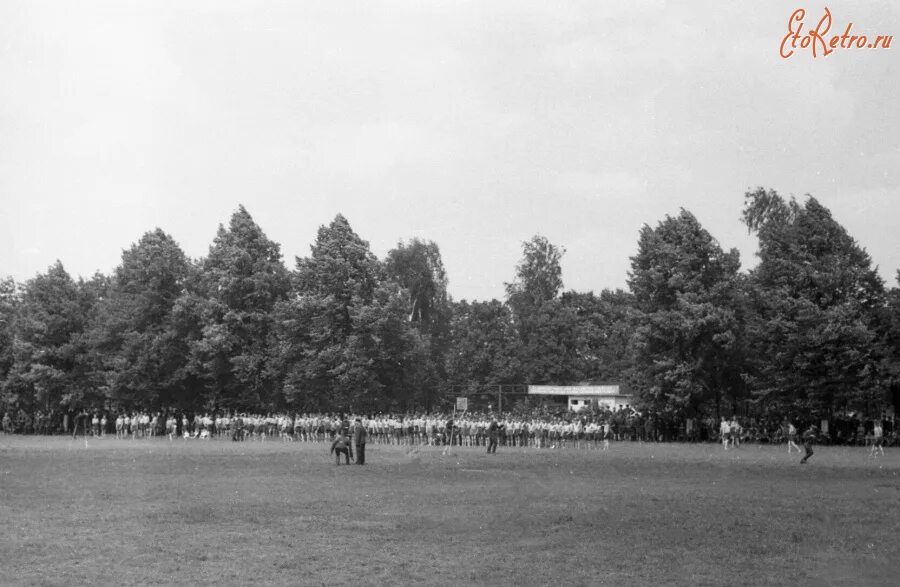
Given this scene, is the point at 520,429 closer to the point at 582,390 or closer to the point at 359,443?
the point at 359,443

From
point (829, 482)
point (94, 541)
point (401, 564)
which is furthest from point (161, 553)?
point (829, 482)

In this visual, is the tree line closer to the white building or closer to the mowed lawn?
the white building

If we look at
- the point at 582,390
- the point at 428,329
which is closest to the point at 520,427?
the point at 582,390

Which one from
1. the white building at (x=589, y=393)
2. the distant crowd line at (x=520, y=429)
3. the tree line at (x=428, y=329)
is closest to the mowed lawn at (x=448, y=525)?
the distant crowd line at (x=520, y=429)

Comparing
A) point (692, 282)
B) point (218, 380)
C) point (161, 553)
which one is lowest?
point (161, 553)

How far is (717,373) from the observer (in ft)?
207

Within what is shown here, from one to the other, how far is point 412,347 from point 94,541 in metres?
57.5

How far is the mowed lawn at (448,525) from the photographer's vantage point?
560 inches

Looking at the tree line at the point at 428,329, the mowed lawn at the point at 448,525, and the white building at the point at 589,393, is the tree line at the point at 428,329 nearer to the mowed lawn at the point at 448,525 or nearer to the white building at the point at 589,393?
the white building at the point at 589,393

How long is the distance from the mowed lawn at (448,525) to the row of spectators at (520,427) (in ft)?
75.4

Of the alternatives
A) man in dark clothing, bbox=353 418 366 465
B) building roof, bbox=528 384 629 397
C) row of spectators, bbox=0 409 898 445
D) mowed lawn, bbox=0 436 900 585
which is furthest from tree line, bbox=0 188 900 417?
man in dark clothing, bbox=353 418 366 465

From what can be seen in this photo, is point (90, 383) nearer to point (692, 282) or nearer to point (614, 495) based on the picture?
point (692, 282)

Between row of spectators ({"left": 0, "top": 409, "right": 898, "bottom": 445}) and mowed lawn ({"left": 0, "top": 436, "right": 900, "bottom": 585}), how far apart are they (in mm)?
22973

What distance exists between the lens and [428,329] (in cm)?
9988
